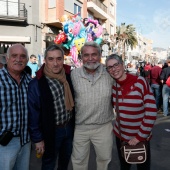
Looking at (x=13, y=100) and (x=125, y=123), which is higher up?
(x=13, y=100)

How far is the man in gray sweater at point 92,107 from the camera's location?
2697 millimetres

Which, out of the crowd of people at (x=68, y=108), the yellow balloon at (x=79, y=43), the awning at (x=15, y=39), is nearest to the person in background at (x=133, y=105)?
the crowd of people at (x=68, y=108)

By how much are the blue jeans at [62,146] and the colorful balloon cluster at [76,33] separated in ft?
30.2

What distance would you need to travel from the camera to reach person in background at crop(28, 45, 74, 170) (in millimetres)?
2467

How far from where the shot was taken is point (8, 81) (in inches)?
87.7

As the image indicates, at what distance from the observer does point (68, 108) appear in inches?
102

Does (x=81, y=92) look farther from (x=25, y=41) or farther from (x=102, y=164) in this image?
(x=25, y=41)

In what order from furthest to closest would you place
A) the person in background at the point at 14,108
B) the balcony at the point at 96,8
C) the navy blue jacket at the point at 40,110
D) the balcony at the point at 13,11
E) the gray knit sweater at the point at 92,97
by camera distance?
the balcony at the point at 96,8
the balcony at the point at 13,11
the gray knit sweater at the point at 92,97
the navy blue jacket at the point at 40,110
the person in background at the point at 14,108

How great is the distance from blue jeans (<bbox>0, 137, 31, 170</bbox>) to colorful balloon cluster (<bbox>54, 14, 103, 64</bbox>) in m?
9.67

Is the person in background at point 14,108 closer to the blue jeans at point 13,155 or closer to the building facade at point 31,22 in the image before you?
the blue jeans at point 13,155

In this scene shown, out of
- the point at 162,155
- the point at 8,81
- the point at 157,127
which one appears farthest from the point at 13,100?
the point at 157,127

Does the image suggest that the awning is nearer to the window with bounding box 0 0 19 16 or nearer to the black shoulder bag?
the window with bounding box 0 0 19 16

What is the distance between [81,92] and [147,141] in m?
0.94

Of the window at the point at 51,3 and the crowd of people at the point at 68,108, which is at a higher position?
the window at the point at 51,3
